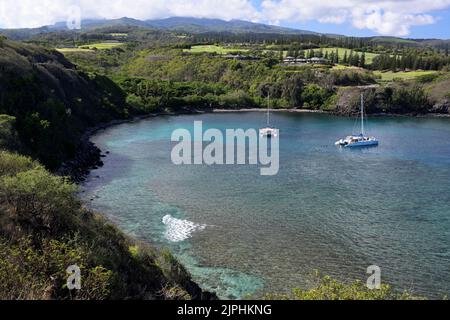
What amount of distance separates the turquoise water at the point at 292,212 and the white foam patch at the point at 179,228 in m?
0.07

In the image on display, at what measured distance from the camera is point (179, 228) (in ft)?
111

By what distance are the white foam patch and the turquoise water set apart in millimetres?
73

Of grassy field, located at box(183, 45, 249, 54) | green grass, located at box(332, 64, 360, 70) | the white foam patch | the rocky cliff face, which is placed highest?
grassy field, located at box(183, 45, 249, 54)

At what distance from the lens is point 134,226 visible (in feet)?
112

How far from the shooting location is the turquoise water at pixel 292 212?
27406mm

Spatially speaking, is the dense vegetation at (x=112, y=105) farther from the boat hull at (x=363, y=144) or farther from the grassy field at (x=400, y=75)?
the boat hull at (x=363, y=144)

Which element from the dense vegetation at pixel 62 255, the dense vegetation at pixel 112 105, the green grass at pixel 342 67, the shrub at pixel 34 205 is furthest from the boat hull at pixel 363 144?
the green grass at pixel 342 67

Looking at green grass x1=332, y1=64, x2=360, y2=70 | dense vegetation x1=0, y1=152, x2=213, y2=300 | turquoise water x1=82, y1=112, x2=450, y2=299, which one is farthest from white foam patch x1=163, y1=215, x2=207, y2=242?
green grass x1=332, y1=64, x2=360, y2=70

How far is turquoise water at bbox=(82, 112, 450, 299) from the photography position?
27.4m

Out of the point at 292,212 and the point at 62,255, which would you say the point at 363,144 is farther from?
the point at 62,255

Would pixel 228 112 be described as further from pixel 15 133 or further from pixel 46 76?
pixel 15 133

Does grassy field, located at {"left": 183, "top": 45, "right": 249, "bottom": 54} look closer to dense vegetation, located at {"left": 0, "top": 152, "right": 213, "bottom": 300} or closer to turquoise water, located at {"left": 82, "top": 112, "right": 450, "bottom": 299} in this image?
turquoise water, located at {"left": 82, "top": 112, "right": 450, "bottom": 299}

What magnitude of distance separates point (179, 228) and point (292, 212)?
30.4 ft

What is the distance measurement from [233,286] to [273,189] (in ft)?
62.3
